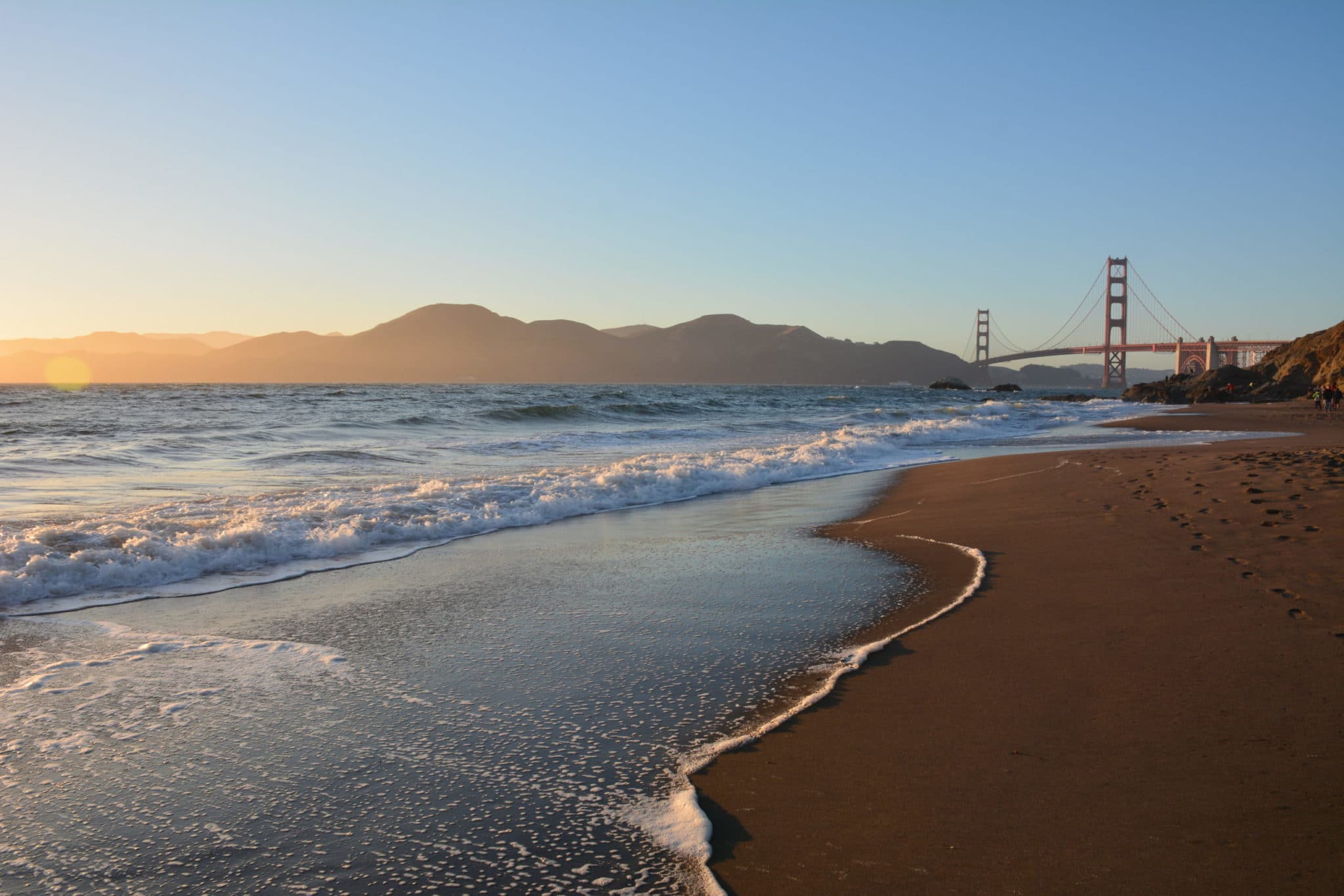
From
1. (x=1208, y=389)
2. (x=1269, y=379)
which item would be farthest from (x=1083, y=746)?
(x=1269, y=379)

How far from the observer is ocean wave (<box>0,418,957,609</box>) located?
4832 millimetres

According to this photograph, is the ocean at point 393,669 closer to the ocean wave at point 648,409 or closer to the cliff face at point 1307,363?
the ocean wave at point 648,409

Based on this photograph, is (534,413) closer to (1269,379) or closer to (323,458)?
(323,458)

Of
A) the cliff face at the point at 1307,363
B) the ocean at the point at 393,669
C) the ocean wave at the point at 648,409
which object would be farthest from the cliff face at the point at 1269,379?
the ocean at the point at 393,669

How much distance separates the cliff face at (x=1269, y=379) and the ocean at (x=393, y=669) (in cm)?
3781

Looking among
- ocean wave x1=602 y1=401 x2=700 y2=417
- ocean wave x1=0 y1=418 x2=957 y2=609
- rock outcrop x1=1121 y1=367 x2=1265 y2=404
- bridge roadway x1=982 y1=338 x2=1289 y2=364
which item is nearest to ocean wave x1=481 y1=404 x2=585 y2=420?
ocean wave x1=602 y1=401 x2=700 y2=417

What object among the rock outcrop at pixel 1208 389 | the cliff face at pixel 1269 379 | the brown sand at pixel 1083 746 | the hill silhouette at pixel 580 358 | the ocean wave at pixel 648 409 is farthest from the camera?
the hill silhouette at pixel 580 358

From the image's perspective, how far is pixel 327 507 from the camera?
681 centimetres

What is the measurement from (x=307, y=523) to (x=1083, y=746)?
5.59m

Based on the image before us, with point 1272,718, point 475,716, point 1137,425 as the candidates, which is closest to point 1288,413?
point 1137,425

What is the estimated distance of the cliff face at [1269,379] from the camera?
123ft

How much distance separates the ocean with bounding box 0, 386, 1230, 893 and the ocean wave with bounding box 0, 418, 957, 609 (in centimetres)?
3

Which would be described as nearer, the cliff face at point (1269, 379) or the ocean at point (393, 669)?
the ocean at point (393, 669)

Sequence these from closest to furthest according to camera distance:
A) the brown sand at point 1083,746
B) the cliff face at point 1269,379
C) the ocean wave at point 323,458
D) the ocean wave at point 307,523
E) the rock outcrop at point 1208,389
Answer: the brown sand at point 1083,746
the ocean wave at point 307,523
the ocean wave at point 323,458
the cliff face at point 1269,379
the rock outcrop at point 1208,389
